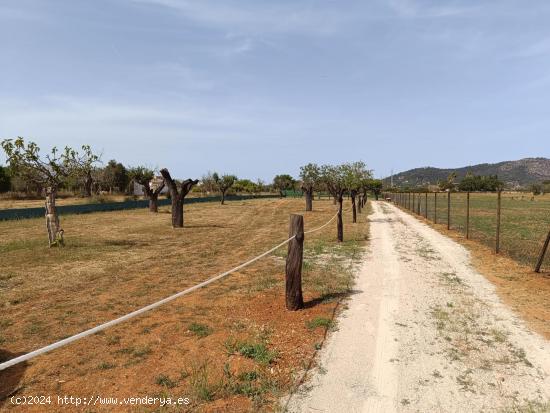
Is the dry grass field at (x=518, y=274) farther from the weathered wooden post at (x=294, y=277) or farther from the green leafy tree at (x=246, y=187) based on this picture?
the green leafy tree at (x=246, y=187)

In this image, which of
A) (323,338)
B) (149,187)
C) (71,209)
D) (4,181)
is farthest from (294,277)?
(4,181)

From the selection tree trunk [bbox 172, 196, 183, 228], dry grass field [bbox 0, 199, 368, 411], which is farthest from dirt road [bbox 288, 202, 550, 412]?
tree trunk [bbox 172, 196, 183, 228]

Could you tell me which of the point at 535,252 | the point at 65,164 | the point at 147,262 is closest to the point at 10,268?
the point at 147,262

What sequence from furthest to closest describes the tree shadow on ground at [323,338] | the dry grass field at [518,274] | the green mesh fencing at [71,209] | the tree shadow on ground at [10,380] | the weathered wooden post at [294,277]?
the green mesh fencing at [71,209], the weathered wooden post at [294,277], the dry grass field at [518,274], the tree shadow on ground at [10,380], the tree shadow on ground at [323,338]

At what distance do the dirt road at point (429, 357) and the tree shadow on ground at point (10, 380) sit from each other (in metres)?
3.27

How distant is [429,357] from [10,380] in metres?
5.39

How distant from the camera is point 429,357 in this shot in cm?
493

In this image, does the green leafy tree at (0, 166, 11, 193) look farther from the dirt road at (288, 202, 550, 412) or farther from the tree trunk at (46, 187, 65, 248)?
the dirt road at (288, 202, 550, 412)

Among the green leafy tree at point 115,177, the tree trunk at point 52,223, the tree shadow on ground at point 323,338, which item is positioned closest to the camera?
the tree shadow on ground at point 323,338

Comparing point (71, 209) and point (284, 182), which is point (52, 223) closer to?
point (71, 209)

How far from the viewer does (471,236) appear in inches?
675

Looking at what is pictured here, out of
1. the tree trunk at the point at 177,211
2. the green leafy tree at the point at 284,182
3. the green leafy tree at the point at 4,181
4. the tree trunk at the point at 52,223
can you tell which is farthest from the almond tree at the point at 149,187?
the green leafy tree at the point at 284,182

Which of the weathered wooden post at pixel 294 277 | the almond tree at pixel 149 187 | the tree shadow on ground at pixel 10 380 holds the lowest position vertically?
the tree shadow on ground at pixel 10 380

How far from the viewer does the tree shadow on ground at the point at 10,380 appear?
4.29 metres
